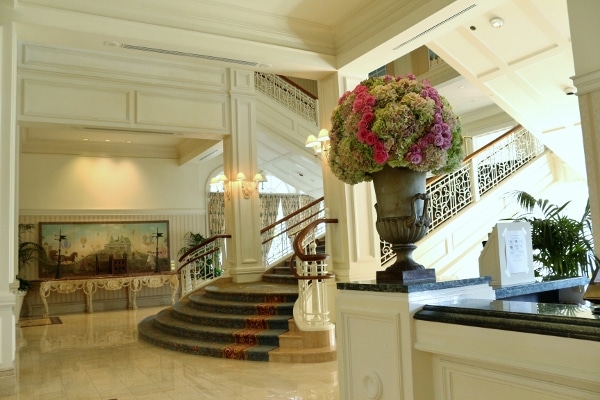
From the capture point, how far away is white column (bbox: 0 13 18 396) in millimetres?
4895

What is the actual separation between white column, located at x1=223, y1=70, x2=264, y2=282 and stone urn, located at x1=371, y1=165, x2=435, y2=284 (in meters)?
7.05

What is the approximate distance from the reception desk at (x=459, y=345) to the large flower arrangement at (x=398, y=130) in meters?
0.58

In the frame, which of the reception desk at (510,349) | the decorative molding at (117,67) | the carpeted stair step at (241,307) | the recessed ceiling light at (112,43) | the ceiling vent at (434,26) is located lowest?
the carpeted stair step at (241,307)

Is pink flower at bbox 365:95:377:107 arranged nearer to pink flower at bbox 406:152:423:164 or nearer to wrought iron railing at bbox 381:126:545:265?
pink flower at bbox 406:152:423:164

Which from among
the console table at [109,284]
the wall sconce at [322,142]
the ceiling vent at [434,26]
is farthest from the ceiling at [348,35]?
the console table at [109,284]

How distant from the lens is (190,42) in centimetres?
596

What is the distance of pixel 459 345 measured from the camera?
2006 mm

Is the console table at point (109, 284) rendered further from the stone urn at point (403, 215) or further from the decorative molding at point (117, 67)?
the stone urn at point (403, 215)

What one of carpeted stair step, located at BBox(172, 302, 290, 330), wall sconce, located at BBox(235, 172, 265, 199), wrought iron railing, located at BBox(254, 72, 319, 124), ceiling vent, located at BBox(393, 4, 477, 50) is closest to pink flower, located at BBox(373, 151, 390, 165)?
ceiling vent, located at BBox(393, 4, 477, 50)

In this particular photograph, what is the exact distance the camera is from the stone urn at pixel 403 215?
243 cm

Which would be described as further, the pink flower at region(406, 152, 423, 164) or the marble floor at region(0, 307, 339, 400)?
the marble floor at region(0, 307, 339, 400)

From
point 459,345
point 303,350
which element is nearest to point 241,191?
point 303,350

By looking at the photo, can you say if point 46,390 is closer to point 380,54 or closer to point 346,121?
point 346,121

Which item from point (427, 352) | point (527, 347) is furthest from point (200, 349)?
point (527, 347)
